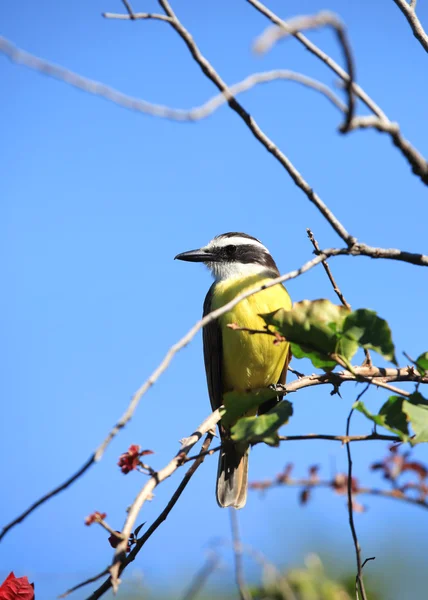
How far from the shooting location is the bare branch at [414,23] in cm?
319

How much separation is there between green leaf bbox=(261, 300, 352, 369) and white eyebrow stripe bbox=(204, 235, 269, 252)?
3383 mm

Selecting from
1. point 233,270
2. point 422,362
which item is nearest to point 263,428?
point 422,362

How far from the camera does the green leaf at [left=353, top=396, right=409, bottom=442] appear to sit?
8.48 ft

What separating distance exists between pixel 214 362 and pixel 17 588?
2.97 metres

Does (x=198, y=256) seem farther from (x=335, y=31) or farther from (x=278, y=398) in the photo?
(x=335, y=31)

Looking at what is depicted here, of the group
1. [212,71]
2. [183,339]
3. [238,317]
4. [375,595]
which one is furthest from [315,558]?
[238,317]

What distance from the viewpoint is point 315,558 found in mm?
2020

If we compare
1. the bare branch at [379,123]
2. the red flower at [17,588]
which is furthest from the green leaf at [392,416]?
the red flower at [17,588]

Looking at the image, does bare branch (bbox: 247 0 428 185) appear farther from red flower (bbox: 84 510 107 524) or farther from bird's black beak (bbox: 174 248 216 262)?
bird's black beak (bbox: 174 248 216 262)

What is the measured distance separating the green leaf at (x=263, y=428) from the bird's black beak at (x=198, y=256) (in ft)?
11.6

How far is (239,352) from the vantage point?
526cm

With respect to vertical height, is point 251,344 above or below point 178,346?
above

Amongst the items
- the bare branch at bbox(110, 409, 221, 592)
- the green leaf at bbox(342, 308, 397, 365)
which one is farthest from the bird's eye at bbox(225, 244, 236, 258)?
the green leaf at bbox(342, 308, 397, 365)

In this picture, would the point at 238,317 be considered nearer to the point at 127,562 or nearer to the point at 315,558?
the point at 127,562
